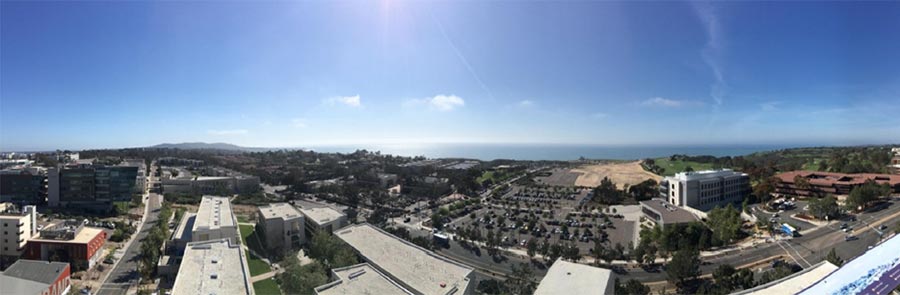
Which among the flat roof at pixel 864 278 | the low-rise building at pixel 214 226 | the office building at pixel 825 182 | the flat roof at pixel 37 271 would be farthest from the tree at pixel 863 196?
the flat roof at pixel 37 271

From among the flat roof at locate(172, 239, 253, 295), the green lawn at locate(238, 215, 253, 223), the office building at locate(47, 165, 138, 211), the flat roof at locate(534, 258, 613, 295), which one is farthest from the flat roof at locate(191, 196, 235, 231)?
the flat roof at locate(534, 258, 613, 295)

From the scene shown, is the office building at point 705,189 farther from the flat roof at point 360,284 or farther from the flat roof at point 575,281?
the flat roof at point 360,284

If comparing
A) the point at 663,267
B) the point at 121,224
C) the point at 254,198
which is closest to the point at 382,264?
the point at 663,267

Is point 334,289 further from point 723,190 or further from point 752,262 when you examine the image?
point 723,190

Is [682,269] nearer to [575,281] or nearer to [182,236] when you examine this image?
[575,281]

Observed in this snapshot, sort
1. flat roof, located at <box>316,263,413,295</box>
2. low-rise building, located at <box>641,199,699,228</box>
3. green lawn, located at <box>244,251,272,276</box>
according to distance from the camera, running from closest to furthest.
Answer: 1. flat roof, located at <box>316,263,413,295</box>
2. green lawn, located at <box>244,251,272,276</box>
3. low-rise building, located at <box>641,199,699,228</box>

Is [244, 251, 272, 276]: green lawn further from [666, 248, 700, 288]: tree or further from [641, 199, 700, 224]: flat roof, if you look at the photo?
[641, 199, 700, 224]: flat roof

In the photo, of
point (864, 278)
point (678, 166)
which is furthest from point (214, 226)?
point (678, 166)
